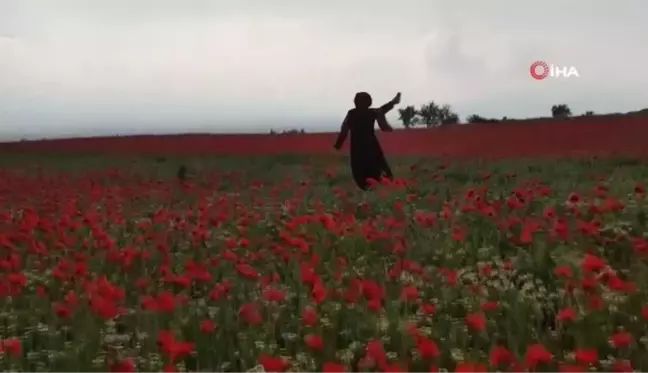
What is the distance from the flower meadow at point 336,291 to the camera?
3377 millimetres

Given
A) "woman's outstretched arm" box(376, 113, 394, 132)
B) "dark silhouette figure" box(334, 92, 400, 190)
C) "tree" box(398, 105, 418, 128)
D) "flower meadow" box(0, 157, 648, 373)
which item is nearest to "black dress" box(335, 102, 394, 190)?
"dark silhouette figure" box(334, 92, 400, 190)

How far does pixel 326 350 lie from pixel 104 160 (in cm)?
1931

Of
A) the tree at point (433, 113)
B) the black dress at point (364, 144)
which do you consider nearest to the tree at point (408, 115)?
the tree at point (433, 113)

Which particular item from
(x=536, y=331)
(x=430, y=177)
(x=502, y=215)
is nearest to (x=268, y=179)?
(x=430, y=177)

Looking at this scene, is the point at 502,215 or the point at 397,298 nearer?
the point at 397,298

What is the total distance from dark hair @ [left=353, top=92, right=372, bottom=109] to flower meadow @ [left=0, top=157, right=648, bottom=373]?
387 centimetres

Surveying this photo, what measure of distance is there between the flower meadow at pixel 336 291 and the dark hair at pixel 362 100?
12.7ft

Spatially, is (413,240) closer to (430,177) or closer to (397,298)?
(397,298)

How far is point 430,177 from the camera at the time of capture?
12.4 metres

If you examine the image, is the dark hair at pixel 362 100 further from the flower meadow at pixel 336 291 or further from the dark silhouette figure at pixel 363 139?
the flower meadow at pixel 336 291

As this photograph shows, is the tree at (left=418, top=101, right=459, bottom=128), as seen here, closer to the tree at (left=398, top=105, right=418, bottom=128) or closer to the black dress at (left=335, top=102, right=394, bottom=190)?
the tree at (left=398, top=105, right=418, bottom=128)

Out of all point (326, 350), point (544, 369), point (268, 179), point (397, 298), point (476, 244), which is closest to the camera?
point (544, 369)

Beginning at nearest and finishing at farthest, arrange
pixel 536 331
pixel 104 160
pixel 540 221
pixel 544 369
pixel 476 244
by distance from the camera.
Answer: pixel 544 369, pixel 536 331, pixel 476 244, pixel 540 221, pixel 104 160

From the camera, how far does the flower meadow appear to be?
133 inches
